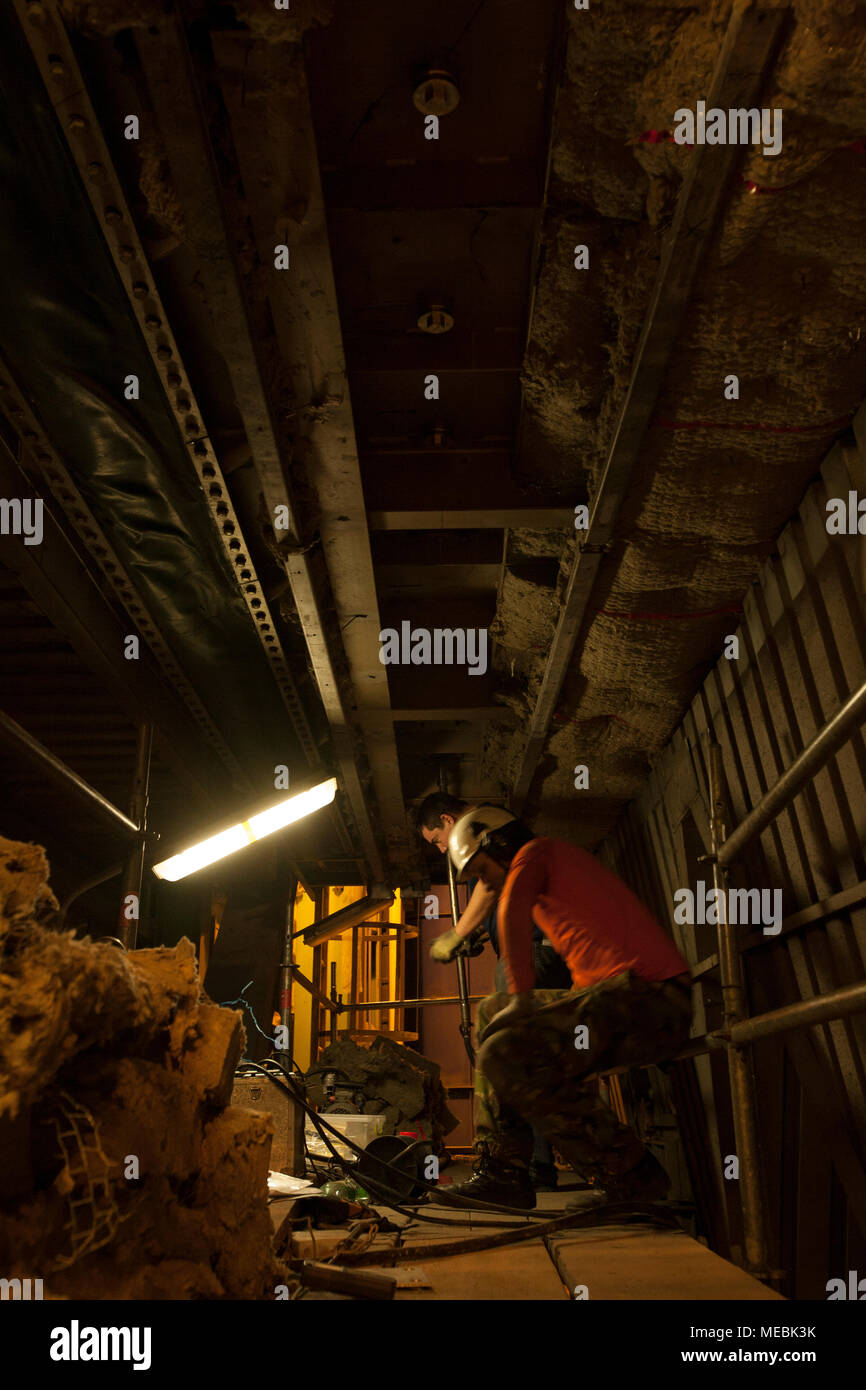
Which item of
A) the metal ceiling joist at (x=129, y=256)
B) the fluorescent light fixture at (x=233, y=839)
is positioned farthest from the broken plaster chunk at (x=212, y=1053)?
the fluorescent light fixture at (x=233, y=839)

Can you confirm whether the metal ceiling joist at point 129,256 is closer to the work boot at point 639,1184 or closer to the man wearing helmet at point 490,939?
the man wearing helmet at point 490,939

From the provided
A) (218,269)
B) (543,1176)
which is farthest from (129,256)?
(543,1176)

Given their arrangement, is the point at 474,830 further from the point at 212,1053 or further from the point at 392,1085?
the point at 392,1085

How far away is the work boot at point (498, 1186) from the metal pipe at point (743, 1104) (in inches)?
53.8

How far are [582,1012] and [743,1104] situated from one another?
72 cm

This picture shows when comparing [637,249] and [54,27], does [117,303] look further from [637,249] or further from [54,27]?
[637,249]

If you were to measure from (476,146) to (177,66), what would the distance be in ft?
3.03

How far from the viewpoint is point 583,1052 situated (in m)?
3.20

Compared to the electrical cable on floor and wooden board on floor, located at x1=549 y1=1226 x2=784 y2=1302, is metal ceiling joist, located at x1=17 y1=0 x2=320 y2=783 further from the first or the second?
wooden board on floor, located at x1=549 y1=1226 x2=784 y2=1302

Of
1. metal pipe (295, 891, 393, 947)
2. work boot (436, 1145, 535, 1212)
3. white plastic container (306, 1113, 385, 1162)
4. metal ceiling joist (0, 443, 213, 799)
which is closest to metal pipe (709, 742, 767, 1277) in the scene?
work boot (436, 1145, 535, 1212)

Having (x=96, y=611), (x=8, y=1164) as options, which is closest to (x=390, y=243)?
(x=96, y=611)

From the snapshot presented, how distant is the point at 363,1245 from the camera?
2709 mm

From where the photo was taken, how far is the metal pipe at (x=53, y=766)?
9.83ft

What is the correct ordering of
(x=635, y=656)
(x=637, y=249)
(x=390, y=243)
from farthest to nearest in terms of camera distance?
(x=635, y=656) → (x=390, y=243) → (x=637, y=249)
